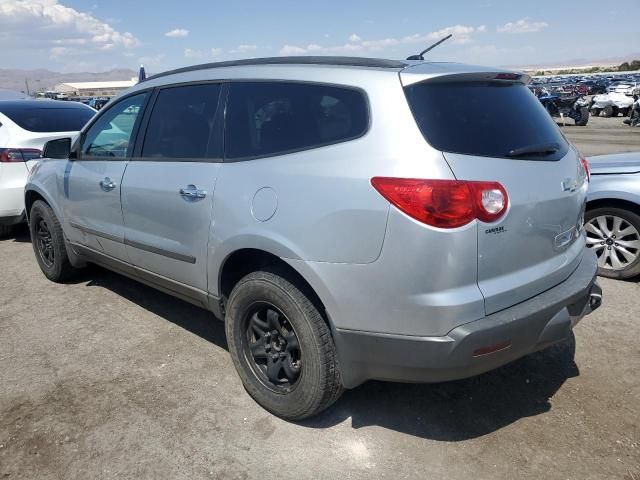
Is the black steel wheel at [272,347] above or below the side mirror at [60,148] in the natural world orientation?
below

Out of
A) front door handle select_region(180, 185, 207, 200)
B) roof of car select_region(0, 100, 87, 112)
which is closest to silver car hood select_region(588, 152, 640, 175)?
front door handle select_region(180, 185, 207, 200)

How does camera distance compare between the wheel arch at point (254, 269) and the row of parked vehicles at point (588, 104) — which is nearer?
the wheel arch at point (254, 269)

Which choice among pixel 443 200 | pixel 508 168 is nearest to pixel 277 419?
pixel 443 200

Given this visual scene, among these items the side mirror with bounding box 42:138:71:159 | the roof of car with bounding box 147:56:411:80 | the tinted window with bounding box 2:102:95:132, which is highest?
the roof of car with bounding box 147:56:411:80

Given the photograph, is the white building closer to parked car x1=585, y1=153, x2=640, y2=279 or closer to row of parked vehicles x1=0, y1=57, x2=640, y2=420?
parked car x1=585, y1=153, x2=640, y2=279

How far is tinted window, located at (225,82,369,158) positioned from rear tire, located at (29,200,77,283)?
2478 mm

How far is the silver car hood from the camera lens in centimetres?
461

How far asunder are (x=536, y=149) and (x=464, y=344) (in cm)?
103

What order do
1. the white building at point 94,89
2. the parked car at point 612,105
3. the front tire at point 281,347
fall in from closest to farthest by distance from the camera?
1. the front tire at point 281,347
2. the parked car at point 612,105
3. the white building at point 94,89

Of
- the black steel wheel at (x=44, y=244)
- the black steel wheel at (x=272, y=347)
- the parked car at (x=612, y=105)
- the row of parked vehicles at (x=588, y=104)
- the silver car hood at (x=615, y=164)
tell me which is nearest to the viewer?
the black steel wheel at (x=272, y=347)

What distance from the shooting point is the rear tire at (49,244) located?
→ 467 centimetres

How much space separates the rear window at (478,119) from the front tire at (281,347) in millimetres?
1002

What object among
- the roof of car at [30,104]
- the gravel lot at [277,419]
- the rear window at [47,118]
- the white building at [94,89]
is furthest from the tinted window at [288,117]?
the white building at [94,89]

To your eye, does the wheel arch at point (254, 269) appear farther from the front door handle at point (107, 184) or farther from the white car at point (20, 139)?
the white car at point (20, 139)
